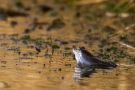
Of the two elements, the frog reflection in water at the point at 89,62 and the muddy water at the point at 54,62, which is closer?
the muddy water at the point at 54,62

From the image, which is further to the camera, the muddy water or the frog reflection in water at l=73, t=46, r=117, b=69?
the frog reflection in water at l=73, t=46, r=117, b=69

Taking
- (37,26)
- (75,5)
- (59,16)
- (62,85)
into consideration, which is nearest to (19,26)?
(37,26)

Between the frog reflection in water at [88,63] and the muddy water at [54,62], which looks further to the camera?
the frog reflection in water at [88,63]

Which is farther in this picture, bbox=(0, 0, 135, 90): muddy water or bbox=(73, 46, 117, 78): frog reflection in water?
bbox=(73, 46, 117, 78): frog reflection in water

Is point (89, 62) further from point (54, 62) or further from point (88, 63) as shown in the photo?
point (54, 62)

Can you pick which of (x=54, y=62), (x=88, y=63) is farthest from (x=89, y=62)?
(x=54, y=62)

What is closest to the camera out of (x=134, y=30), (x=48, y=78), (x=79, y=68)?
(x=48, y=78)

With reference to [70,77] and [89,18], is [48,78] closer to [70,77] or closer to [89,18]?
[70,77]

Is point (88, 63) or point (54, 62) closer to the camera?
point (88, 63)
